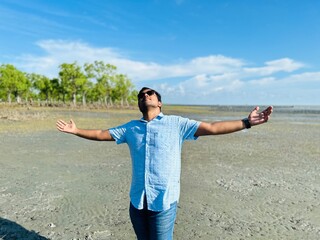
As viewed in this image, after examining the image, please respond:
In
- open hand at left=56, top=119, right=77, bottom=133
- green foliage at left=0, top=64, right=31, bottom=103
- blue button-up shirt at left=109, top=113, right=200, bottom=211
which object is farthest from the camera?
green foliage at left=0, top=64, right=31, bottom=103

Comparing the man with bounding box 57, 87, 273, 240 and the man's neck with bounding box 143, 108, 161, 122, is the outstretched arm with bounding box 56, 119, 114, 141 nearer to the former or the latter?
the man with bounding box 57, 87, 273, 240

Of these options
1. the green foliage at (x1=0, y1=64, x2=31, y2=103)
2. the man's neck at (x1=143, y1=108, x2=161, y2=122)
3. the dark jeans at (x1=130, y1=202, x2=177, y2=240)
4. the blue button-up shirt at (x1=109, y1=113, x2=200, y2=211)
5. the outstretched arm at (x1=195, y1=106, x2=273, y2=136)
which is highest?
the green foliage at (x1=0, y1=64, x2=31, y2=103)

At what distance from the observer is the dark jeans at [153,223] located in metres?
2.60

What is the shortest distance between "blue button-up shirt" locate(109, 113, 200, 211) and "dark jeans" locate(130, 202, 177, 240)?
82 millimetres

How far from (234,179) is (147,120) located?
6.58 metres

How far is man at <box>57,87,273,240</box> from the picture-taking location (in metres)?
2.56

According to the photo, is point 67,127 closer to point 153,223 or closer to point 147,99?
point 147,99

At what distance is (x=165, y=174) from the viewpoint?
2578 mm

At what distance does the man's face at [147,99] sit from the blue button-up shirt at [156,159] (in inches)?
4.9

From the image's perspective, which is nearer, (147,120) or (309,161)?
(147,120)

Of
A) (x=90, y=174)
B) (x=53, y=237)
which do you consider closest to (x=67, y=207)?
(x=53, y=237)

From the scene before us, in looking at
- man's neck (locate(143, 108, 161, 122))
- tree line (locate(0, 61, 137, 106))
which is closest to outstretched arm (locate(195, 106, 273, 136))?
man's neck (locate(143, 108, 161, 122))

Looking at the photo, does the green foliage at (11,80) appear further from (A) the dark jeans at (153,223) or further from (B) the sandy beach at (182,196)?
(A) the dark jeans at (153,223)

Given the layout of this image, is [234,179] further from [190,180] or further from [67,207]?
[67,207]
